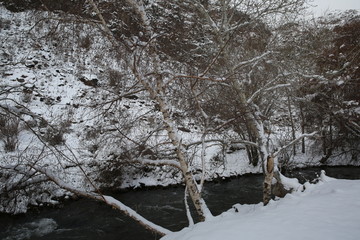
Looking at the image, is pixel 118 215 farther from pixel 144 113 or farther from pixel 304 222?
pixel 304 222

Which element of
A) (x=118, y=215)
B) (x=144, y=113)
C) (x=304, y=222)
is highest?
(x=144, y=113)

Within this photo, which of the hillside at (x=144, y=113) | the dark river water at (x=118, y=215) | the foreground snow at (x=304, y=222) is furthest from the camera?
the dark river water at (x=118, y=215)

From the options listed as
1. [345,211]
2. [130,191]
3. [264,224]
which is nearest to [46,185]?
[130,191]

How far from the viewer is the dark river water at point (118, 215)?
7.07 metres

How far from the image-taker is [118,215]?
822 centimetres

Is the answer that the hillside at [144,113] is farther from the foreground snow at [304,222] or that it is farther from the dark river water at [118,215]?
the foreground snow at [304,222]

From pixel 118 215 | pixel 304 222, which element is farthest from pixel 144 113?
pixel 118 215

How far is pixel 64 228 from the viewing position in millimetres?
7406

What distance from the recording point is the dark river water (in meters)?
7.07

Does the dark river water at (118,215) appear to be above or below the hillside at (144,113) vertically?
below

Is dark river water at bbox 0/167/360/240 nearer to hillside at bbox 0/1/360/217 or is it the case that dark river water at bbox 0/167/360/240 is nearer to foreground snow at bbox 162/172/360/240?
hillside at bbox 0/1/360/217

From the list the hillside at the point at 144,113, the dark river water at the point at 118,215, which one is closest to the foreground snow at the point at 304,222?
the hillside at the point at 144,113

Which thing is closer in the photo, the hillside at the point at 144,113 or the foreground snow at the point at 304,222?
the foreground snow at the point at 304,222

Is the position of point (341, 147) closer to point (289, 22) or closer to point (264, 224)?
point (289, 22)
